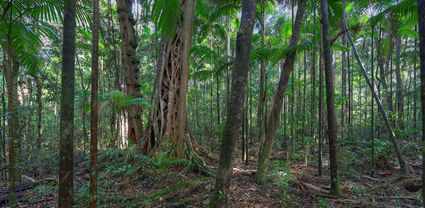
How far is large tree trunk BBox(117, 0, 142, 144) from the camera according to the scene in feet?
25.4

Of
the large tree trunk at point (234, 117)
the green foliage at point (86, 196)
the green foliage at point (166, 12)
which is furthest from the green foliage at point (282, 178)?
the green foliage at point (166, 12)

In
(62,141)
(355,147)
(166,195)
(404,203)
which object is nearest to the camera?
(62,141)

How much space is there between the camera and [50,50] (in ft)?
29.3

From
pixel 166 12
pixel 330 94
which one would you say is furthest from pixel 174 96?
pixel 330 94

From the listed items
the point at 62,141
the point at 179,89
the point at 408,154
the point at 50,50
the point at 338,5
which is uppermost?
the point at 338,5

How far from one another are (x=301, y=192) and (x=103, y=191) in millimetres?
4000

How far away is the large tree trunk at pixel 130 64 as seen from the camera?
7.75 metres

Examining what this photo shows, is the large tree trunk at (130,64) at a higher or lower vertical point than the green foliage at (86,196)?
higher

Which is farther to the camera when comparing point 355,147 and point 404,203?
point 355,147

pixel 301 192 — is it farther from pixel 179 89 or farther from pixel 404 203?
pixel 179 89

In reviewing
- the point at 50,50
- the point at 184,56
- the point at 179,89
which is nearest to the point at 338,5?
the point at 184,56

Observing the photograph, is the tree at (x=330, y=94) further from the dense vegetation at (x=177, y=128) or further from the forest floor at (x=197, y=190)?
the forest floor at (x=197, y=190)

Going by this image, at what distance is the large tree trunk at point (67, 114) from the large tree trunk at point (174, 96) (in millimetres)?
2868

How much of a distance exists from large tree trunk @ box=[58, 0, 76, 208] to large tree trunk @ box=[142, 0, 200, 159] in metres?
2.87
